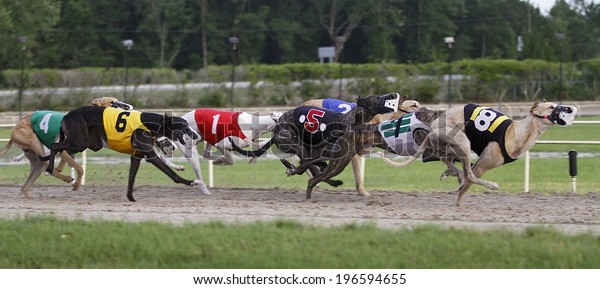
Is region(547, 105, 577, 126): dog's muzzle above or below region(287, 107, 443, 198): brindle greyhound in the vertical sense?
above

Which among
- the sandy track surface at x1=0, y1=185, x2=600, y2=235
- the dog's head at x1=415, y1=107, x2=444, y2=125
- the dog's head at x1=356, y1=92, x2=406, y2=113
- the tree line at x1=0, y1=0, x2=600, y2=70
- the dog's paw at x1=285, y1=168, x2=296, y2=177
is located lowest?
the sandy track surface at x1=0, y1=185, x2=600, y2=235

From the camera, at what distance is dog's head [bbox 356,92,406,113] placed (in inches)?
420

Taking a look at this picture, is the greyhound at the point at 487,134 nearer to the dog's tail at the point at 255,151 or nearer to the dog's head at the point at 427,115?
the dog's head at the point at 427,115

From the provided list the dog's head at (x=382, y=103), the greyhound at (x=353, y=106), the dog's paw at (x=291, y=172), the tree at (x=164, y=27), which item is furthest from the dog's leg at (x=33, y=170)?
the tree at (x=164, y=27)

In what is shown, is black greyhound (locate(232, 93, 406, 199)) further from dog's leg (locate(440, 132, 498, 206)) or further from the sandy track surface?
dog's leg (locate(440, 132, 498, 206))

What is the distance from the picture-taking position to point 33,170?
11.6m

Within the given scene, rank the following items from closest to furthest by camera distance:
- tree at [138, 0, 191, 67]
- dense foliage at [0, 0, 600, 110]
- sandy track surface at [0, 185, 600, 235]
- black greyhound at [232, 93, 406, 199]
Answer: sandy track surface at [0, 185, 600, 235] < black greyhound at [232, 93, 406, 199] < dense foliage at [0, 0, 600, 110] < tree at [138, 0, 191, 67]

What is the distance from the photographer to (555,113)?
33.1ft

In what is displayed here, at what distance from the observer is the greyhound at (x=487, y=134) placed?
33.2ft

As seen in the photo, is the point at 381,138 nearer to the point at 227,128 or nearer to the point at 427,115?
the point at 427,115

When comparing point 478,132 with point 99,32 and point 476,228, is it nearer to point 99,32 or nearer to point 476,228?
point 476,228

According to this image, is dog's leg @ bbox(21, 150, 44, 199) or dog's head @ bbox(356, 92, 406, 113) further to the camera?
dog's leg @ bbox(21, 150, 44, 199)

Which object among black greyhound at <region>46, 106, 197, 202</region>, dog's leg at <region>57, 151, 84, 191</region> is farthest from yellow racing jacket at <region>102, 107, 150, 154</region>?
dog's leg at <region>57, 151, 84, 191</region>

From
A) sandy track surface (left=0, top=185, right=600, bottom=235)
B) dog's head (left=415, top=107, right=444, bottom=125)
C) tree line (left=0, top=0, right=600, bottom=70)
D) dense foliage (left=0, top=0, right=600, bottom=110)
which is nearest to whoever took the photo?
sandy track surface (left=0, top=185, right=600, bottom=235)
